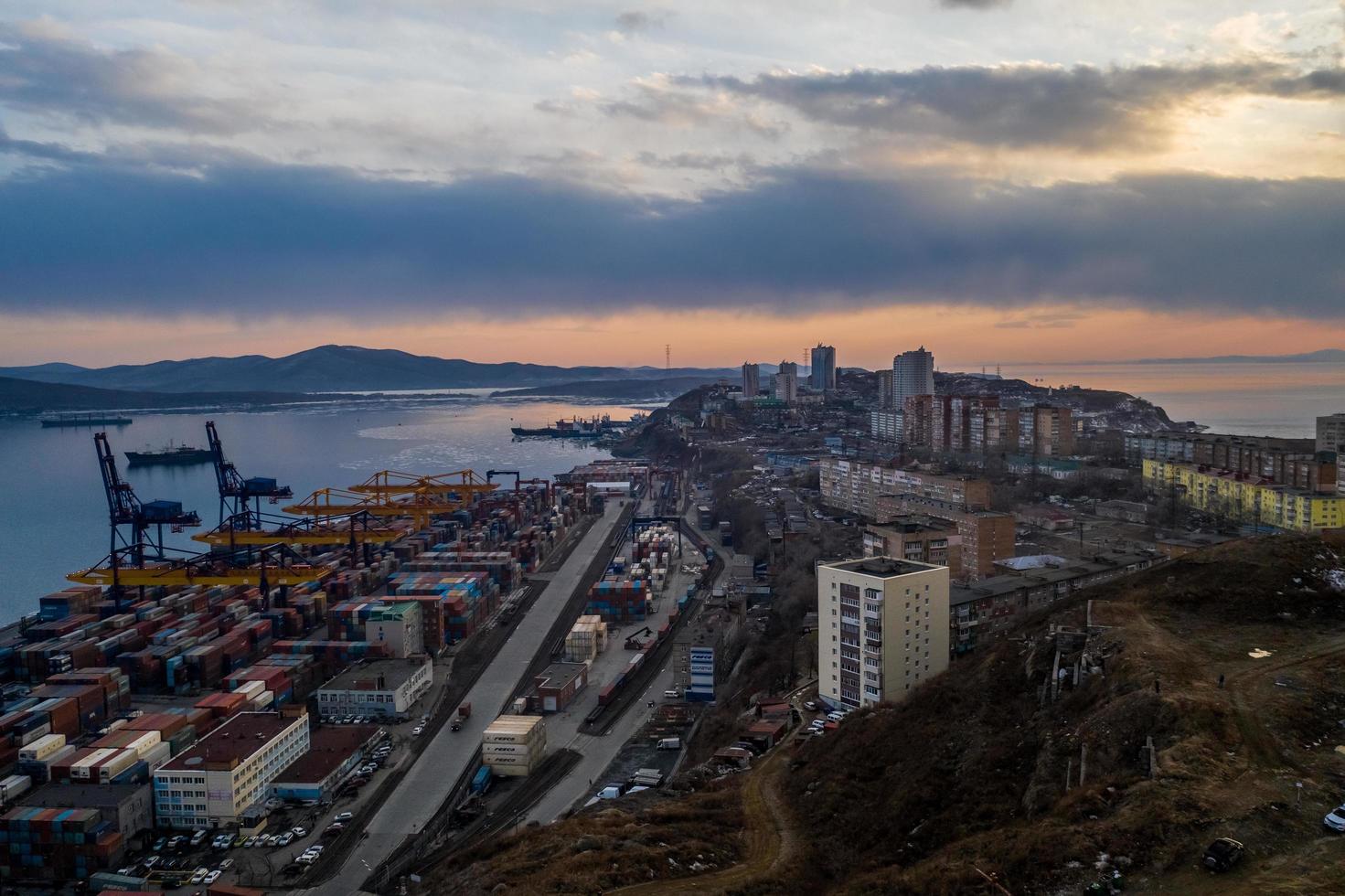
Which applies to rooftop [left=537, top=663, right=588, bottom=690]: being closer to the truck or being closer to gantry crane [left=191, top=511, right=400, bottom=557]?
the truck

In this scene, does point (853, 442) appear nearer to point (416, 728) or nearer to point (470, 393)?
point (416, 728)

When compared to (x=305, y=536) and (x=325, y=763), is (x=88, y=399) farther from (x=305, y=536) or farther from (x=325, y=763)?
(x=325, y=763)


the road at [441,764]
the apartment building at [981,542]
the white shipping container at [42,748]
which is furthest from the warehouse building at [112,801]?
the apartment building at [981,542]

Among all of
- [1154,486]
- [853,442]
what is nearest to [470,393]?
[853,442]

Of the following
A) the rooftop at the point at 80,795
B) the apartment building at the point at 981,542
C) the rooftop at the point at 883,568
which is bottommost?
the rooftop at the point at 80,795

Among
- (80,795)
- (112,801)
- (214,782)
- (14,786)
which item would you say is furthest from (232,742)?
(14,786)

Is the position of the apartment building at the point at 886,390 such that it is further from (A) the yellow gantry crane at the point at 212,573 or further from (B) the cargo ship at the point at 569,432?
(A) the yellow gantry crane at the point at 212,573
